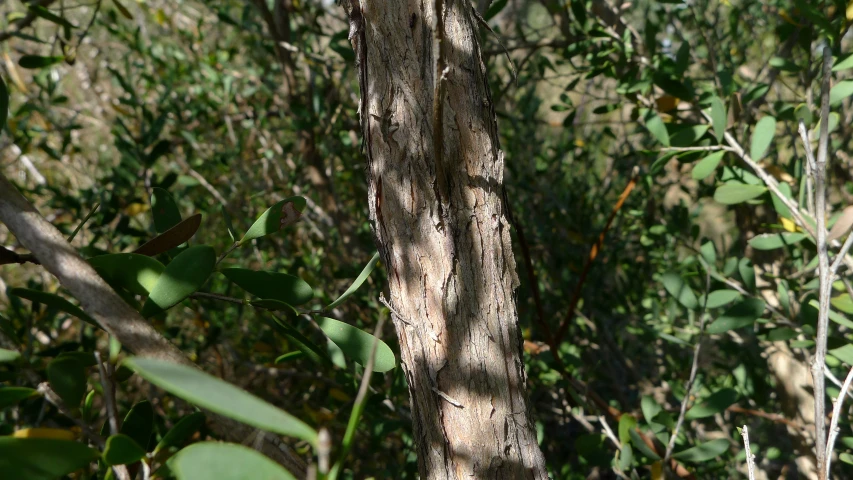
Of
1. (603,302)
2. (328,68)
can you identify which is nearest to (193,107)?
(328,68)

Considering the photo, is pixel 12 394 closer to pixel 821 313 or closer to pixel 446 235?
pixel 446 235

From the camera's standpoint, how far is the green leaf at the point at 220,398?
291 millimetres

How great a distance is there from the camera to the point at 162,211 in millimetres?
780

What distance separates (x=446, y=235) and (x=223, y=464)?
0.35m

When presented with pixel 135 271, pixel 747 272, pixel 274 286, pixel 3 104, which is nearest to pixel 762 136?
pixel 747 272

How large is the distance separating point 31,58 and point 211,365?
3.13 feet

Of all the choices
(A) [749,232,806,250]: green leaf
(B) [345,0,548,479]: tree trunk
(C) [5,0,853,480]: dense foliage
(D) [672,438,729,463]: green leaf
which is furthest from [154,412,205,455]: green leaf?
(A) [749,232,806,250]: green leaf

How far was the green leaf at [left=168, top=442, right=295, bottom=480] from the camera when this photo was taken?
0.29 m

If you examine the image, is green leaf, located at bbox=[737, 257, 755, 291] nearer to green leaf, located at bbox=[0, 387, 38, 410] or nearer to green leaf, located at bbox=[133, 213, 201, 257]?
green leaf, located at bbox=[133, 213, 201, 257]

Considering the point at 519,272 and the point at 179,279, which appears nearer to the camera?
the point at 179,279

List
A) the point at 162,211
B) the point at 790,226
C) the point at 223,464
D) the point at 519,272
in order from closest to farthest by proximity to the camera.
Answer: the point at 223,464 → the point at 162,211 → the point at 790,226 → the point at 519,272

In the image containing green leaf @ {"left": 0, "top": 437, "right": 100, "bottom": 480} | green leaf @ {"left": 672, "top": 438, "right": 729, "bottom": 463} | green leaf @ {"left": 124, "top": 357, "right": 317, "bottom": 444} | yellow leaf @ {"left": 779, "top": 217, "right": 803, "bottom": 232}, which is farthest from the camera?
yellow leaf @ {"left": 779, "top": 217, "right": 803, "bottom": 232}

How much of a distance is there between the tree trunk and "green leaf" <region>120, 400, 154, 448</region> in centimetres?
26

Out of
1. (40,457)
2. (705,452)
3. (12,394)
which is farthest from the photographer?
(705,452)
